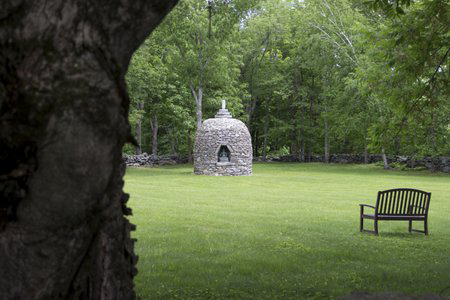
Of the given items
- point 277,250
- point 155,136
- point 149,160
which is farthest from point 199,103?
point 277,250

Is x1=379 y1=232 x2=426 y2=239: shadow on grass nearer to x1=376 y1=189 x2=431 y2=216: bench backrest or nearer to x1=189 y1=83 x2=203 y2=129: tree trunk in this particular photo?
x1=376 y1=189 x2=431 y2=216: bench backrest

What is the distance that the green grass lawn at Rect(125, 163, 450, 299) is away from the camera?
584cm

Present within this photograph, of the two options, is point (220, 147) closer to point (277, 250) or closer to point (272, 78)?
point (272, 78)

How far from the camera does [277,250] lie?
8.18 meters

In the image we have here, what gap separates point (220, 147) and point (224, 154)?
54 centimetres

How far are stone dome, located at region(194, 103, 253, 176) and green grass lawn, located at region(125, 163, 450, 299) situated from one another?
45.3ft

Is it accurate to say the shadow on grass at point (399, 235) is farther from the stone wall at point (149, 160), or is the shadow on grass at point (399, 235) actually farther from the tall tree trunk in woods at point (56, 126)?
the stone wall at point (149, 160)

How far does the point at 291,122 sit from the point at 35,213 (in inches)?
1723

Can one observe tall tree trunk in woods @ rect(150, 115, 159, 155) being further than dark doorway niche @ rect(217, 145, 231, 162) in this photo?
Yes

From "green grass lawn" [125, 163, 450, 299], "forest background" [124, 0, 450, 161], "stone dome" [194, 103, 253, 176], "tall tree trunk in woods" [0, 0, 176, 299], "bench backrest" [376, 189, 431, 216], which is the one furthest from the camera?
"forest background" [124, 0, 450, 161]

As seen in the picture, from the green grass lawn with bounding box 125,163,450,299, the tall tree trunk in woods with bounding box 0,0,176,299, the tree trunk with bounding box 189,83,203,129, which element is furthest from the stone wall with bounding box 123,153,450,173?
the tall tree trunk in woods with bounding box 0,0,176,299

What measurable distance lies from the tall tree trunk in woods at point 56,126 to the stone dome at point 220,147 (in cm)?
2783

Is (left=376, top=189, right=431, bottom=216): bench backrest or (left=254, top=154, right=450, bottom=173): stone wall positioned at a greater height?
(left=254, top=154, right=450, bottom=173): stone wall

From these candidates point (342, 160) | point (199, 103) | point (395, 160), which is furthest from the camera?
point (342, 160)
